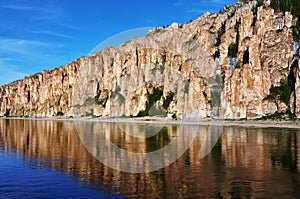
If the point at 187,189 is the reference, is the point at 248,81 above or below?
above

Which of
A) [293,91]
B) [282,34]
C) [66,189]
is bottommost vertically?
[66,189]

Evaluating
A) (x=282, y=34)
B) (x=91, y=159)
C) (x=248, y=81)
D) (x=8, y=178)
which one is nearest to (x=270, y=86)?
(x=248, y=81)

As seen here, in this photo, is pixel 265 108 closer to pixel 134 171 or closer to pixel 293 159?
pixel 293 159

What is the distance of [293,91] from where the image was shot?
173125 mm

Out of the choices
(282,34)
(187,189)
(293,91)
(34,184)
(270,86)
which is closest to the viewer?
(187,189)

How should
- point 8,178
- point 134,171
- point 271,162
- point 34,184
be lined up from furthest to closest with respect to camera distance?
point 271,162 → point 134,171 → point 8,178 → point 34,184

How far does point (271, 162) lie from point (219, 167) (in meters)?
8.95

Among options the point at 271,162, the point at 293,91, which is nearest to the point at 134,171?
the point at 271,162

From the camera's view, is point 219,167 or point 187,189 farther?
point 219,167

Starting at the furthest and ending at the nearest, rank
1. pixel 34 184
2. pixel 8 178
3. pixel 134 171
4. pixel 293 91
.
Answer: pixel 293 91 → pixel 134 171 → pixel 8 178 → pixel 34 184

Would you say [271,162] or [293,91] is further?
[293,91]

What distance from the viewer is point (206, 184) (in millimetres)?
34531

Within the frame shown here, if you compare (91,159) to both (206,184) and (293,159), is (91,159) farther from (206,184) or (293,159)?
(293,159)

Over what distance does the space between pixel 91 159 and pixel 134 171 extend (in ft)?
36.1
